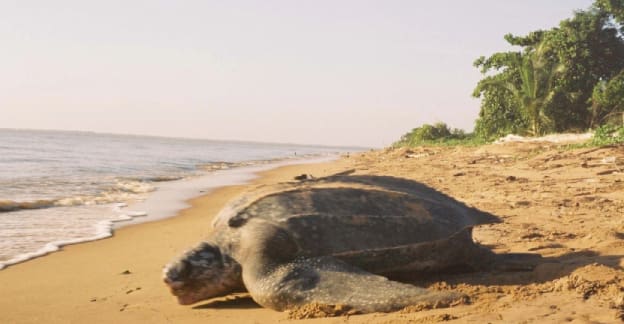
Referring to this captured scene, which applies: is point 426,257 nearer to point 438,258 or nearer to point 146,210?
point 438,258

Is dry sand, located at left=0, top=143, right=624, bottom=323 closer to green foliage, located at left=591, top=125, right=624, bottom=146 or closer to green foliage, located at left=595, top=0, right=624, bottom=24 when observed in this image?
green foliage, located at left=591, top=125, right=624, bottom=146

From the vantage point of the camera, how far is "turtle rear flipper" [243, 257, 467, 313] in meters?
2.42

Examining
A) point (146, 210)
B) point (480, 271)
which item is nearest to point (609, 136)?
point (146, 210)

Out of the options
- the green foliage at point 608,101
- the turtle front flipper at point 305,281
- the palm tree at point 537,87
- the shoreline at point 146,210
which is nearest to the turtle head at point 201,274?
the turtle front flipper at point 305,281

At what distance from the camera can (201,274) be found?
2.97 meters

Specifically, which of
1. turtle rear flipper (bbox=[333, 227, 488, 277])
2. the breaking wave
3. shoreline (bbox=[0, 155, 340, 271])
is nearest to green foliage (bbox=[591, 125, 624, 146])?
shoreline (bbox=[0, 155, 340, 271])

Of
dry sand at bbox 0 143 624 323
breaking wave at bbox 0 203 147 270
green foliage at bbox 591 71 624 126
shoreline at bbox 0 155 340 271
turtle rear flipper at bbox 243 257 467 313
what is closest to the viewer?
dry sand at bbox 0 143 624 323

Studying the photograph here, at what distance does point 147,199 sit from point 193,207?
1.52 meters

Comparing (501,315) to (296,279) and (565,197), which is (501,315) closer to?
(296,279)

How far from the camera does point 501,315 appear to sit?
2.16 metres

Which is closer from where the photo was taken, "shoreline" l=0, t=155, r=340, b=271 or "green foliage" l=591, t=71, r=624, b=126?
"shoreline" l=0, t=155, r=340, b=271

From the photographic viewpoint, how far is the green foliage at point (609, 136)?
11.1 meters

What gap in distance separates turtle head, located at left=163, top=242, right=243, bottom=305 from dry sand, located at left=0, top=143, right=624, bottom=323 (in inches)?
3.6

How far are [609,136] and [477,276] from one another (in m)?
10.8
